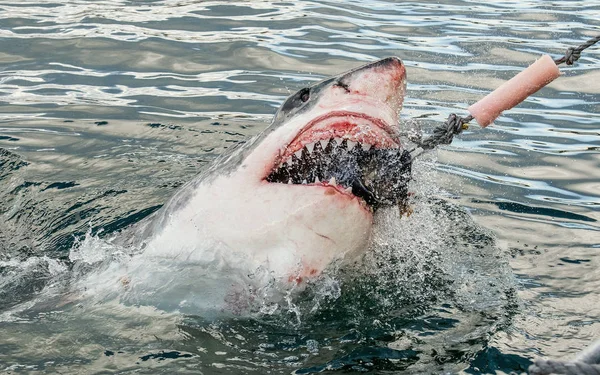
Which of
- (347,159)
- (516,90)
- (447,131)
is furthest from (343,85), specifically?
(516,90)

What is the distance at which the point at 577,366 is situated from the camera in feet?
5.68

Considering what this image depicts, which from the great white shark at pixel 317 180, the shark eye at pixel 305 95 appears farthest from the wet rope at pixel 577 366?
the shark eye at pixel 305 95

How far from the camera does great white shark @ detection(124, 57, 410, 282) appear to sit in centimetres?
306

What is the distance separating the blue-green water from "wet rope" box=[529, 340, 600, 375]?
1.34 m

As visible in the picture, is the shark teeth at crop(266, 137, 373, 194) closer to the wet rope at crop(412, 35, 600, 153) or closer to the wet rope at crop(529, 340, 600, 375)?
the wet rope at crop(412, 35, 600, 153)

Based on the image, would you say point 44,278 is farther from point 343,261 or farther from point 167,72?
point 167,72

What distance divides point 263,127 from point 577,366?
17.1 ft

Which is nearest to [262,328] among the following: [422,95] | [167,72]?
[422,95]

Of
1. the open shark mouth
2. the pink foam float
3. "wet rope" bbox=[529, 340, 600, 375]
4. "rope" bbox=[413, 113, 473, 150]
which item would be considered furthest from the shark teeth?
"wet rope" bbox=[529, 340, 600, 375]

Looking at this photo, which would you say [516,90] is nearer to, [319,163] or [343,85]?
[343,85]

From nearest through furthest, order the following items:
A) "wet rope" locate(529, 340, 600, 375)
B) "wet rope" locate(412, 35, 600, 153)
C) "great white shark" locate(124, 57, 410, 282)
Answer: "wet rope" locate(529, 340, 600, 375) → "great white shark" locate(124, 57, 410, 282) → "wet rope" locate(412, 35, 600, 153)

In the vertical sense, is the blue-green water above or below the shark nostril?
below

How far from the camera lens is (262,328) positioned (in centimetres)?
336

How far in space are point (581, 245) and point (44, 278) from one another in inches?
108
